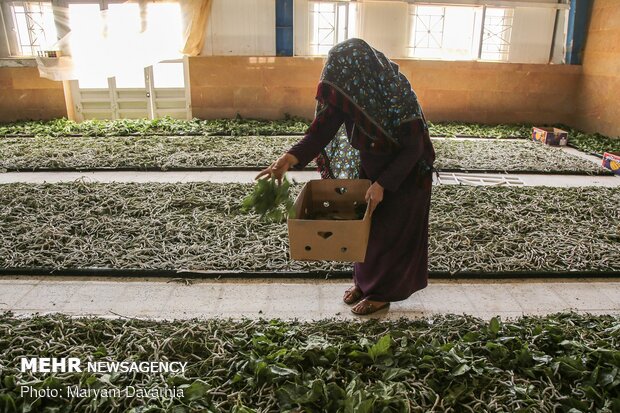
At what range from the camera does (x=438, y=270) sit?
363 centimetres

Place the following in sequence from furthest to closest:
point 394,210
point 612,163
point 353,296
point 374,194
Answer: point 612,163
point 353,296
point 394,210
point 374,194

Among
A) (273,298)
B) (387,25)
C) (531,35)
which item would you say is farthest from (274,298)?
(531,35)

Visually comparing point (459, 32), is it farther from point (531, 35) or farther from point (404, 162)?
point (404, 162)

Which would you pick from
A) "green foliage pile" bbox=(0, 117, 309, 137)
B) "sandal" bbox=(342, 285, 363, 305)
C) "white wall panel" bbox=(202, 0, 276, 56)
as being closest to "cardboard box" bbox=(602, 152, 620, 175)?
"green foliage pile" bbox=(0, 117, 309, 137)

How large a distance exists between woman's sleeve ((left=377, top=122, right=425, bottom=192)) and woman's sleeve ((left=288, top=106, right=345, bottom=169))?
1.26 feet

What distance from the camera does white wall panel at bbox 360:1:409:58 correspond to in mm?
9609

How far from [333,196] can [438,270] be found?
1331mm

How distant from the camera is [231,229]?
431 centimetres

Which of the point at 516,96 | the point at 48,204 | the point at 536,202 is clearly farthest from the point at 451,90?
the point at 48,204

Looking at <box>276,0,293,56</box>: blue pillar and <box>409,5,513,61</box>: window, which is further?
<box>409,5,513,61</box>: window

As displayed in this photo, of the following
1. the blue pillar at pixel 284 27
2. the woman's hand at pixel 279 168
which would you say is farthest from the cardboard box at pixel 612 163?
the blue pillar at pixel 284 27

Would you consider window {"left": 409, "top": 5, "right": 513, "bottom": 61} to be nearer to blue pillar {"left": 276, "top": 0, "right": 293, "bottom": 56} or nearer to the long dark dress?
blue pillar {"left": 276, "top": 0, "right": 293, "bottom": 56}

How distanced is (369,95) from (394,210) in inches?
26.7

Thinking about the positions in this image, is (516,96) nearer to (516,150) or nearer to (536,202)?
(516,150)
